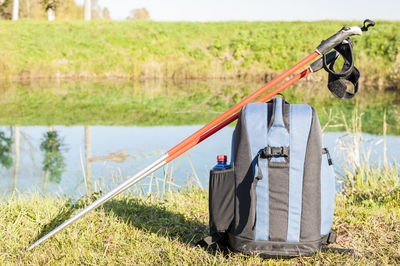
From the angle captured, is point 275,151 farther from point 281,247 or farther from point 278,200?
point 281,247

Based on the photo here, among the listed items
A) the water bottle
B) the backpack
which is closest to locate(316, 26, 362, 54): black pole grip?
the backpack

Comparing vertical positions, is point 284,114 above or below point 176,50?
below

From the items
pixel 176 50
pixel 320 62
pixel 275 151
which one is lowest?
pixel 275 151

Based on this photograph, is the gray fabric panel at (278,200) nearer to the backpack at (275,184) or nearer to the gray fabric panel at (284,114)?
the backpack at (275,184)

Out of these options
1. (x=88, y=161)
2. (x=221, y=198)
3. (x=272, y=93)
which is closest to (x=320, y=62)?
(x=272, y=93)

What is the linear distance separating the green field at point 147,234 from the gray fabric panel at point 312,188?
0.75ft

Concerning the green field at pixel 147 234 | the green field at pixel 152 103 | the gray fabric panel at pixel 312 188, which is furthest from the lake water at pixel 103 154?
the gray fabric panel at pixel 312 188

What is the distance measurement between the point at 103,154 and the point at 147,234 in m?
4.76

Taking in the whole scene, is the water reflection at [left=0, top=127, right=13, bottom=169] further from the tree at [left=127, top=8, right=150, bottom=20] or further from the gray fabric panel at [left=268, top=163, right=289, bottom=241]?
the tree at [left=127, top=8, right=150, bottom=20]

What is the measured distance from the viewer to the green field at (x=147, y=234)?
272 centimetres

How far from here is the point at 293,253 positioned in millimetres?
2564

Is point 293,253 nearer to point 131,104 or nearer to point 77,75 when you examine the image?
point 131,104

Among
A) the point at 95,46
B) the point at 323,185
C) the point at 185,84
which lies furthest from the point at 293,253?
the point at 95,46

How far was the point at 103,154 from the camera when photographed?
7645 mm
